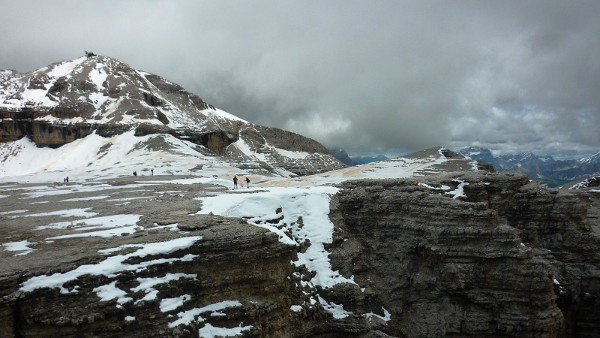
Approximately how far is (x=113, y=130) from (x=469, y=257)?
359 feet

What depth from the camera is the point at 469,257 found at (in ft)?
70.0

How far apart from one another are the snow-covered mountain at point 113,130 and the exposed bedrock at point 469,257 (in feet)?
164

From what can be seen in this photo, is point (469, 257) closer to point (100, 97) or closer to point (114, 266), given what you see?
point (114, 266)

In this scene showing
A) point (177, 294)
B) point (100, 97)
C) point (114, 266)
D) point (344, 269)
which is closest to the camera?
point (114, 266)

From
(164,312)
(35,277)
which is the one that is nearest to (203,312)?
(164,312)

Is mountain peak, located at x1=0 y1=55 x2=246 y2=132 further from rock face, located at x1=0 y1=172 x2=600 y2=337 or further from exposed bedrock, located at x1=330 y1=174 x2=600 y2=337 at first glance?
exposed bedrock, located at x1=330 y1=174 x2=600 y2=337

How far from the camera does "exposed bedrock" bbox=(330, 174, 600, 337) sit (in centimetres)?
2069

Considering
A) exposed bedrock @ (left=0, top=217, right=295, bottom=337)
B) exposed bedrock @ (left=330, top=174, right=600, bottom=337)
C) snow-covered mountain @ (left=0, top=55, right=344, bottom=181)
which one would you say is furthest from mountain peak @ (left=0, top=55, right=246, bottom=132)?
exposed bedrock @ (left=0, top=217, right=295, bottom=337)

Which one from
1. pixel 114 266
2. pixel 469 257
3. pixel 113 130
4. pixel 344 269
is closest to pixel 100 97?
pixel 113 130

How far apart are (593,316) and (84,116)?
448 feet

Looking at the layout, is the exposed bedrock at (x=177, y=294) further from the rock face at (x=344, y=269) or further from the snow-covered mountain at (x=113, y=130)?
the snow-covered mountain at (x=113, y=130)

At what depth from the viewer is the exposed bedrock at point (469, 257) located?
20688 mm

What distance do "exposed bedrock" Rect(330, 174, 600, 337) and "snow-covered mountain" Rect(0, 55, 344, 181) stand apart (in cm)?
5003

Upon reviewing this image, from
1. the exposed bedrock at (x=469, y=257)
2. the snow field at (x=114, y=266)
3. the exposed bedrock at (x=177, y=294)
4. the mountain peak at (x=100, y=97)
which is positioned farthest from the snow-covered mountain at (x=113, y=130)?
the snow field at (x=114, y=266)
